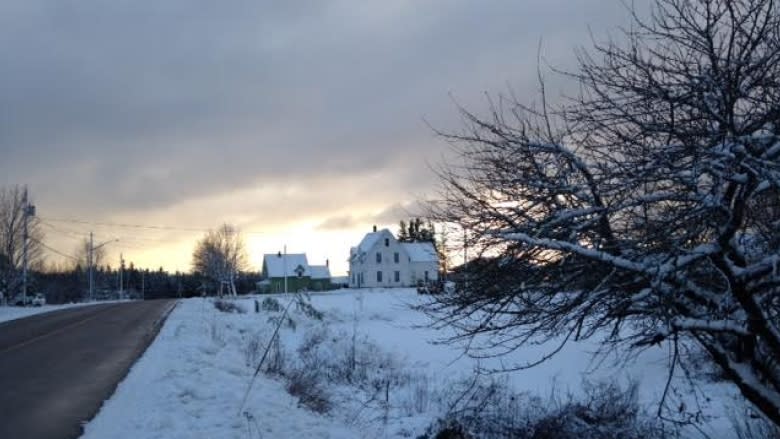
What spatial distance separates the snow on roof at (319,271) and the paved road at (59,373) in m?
81.2

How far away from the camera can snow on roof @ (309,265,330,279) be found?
107938 mm

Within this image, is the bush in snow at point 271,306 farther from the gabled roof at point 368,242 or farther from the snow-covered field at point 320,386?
the gabled roof at point 368,242

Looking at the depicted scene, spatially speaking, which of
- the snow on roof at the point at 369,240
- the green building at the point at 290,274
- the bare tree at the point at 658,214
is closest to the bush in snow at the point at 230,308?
the bare tree at the point at 658,214

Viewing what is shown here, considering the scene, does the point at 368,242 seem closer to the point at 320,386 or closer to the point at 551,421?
the point at 320,386

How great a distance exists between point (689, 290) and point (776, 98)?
1.88m

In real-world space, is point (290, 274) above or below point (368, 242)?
below

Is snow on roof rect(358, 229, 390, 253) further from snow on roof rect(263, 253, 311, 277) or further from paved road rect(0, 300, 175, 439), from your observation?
paved road rect(0, 300, 175, 439)

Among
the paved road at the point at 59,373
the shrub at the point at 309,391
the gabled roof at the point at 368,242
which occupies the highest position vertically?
the gabled roof at the point at 368,242

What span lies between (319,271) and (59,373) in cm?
9545

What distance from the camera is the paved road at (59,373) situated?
9.35 metres

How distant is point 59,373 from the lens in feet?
46.4

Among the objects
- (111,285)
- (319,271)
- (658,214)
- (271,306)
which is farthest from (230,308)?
(111,285)

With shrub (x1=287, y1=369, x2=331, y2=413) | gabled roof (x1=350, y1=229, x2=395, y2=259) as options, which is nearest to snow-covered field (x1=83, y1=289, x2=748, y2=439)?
shrub (x1=287, y1=369, x2=331, y2=413)

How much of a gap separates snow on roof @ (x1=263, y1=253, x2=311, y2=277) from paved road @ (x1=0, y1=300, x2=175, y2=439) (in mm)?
74907
